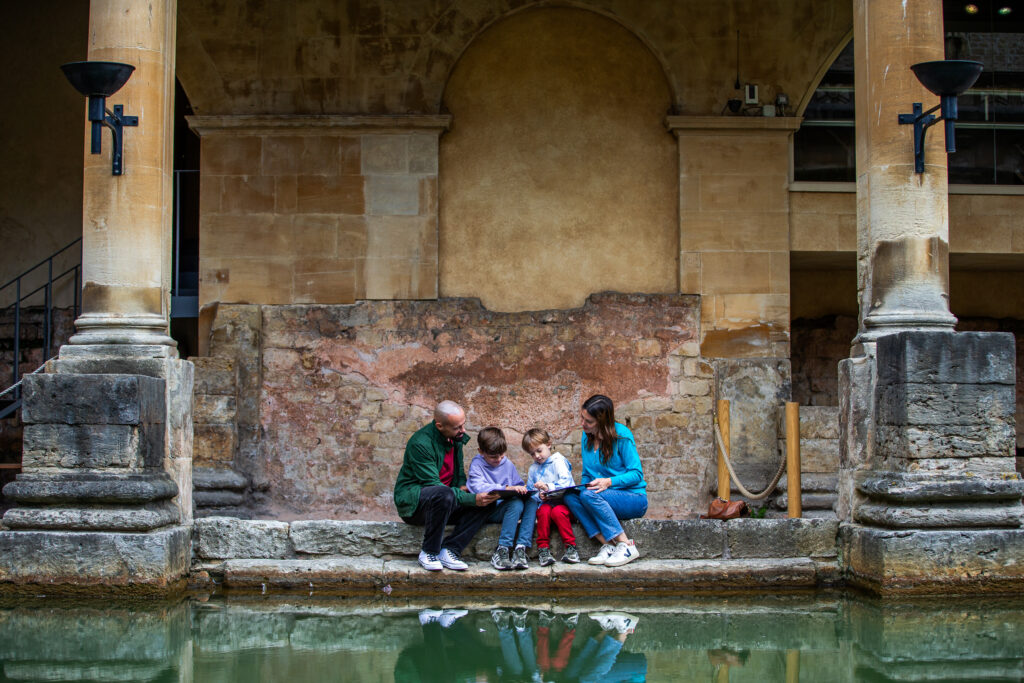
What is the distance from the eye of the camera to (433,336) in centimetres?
1061

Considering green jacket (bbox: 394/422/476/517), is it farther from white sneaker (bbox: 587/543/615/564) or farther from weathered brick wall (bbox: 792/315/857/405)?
weathered brick wall (bbox: 792/315/857/405)

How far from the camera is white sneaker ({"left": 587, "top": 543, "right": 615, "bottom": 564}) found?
7.04 meters

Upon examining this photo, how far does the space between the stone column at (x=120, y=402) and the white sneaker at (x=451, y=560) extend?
1648 mm

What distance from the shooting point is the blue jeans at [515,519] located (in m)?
7.07

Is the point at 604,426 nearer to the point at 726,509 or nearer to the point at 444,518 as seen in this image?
the point at 726,509

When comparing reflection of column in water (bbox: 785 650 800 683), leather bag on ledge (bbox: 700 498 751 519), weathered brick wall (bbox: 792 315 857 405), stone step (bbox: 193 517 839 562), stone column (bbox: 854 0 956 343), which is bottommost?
reflection of column in water (bbox: 785 650 800 683)

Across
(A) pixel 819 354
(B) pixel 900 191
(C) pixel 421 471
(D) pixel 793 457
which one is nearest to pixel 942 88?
(B) pixel 900 191

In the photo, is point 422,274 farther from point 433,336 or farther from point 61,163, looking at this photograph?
point 61,163

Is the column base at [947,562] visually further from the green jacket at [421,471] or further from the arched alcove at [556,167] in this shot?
the arched alcove at [556,167]

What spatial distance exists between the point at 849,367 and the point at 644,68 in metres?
4.55

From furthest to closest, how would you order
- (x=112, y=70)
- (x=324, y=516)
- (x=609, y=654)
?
1. (x=324, y=516)
2. (x=112, y=70)
3. (x=609, y=654)

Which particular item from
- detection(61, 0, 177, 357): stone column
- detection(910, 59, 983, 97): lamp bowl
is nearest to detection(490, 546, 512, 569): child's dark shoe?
detection(61, 0, 177, 357): stone column

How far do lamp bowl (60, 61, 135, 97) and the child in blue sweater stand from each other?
10.6 feet

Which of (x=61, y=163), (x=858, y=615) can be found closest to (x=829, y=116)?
(x=858, y=615)
